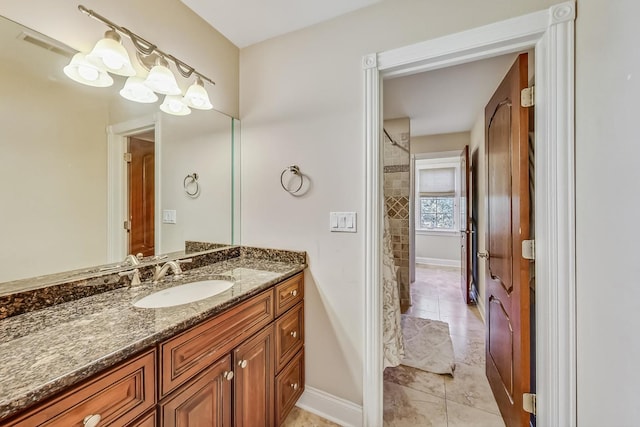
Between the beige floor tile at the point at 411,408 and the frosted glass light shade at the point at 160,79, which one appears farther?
the beige floor tile at the point at 411,408

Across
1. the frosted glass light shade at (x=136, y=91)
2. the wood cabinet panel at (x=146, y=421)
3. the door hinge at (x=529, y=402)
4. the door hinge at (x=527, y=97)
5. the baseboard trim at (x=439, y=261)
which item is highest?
the frosted glass light shade at (x=136, y=91)

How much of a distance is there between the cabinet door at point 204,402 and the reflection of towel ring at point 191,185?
3.57ft

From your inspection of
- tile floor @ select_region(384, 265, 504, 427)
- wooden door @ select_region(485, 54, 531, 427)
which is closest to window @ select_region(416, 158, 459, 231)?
tile floor @ select_region(384, 265, 504, 427)

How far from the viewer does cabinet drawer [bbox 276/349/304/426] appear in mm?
1385

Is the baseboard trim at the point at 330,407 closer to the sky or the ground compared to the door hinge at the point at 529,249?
closer to the ground

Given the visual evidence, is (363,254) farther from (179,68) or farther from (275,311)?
(179,68)

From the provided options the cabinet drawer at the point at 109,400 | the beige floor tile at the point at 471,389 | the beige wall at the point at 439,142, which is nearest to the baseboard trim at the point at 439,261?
the beige wall at the point at 439,142

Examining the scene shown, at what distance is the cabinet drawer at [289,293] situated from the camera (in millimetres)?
1398

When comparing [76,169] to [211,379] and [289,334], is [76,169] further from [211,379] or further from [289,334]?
[289,334]

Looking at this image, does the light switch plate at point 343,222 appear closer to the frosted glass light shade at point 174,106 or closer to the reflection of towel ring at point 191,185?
the reflection of towel ring at point 191,185

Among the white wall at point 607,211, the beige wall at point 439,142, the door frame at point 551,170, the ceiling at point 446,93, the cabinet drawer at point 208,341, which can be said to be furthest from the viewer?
the beige wall at point 439,142

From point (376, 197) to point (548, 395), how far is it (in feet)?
3.90

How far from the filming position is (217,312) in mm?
1004

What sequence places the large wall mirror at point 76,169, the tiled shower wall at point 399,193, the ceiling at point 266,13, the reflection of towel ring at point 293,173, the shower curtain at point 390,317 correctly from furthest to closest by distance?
1. the tiled shower wall at point 399,193
2. the shower curtain at point 390,317
3. the reflection of towel ring at point 293,173
4. the ceiling at point 266,13
5. the large wall mirror at point 76,169
